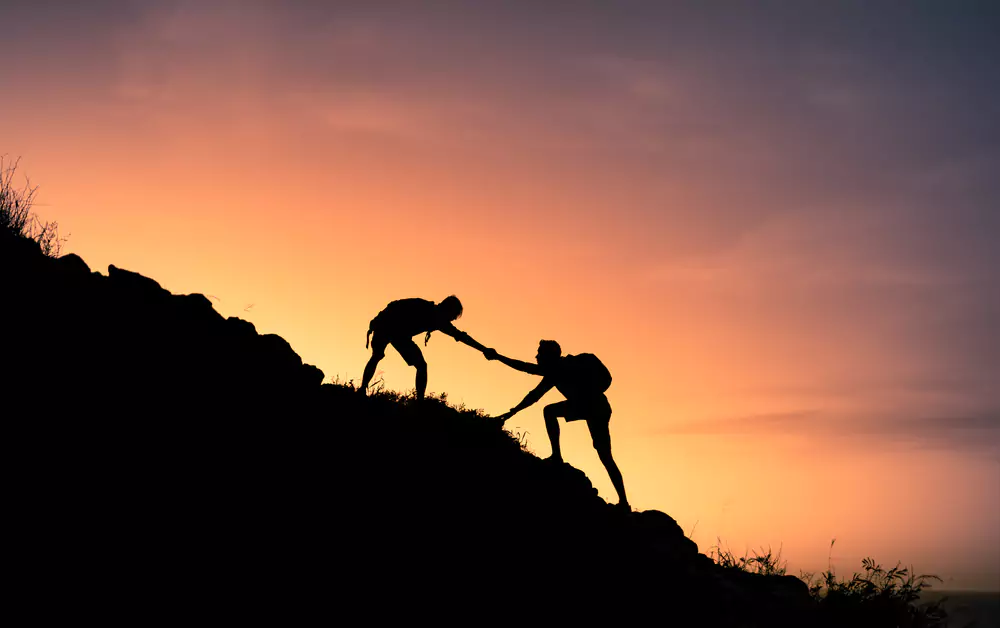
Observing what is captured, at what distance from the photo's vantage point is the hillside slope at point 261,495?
9742 mm

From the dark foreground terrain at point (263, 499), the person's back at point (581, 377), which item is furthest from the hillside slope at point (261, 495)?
the person's back at point (581, 377)

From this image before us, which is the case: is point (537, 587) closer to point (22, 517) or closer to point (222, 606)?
point (222, 606)

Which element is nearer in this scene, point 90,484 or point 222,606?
point 222,606

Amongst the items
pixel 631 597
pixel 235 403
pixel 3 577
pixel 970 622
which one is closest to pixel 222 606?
pixel 3 577

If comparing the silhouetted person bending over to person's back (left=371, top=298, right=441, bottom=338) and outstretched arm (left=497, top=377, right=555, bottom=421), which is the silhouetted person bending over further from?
outstretched arm (left=497, top=377, right=555, bottom=421)

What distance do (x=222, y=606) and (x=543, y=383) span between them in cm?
701

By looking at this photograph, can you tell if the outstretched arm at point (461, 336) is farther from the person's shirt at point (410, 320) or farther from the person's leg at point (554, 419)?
the person's leg at point (554, 419)

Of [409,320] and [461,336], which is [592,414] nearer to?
[461,336]

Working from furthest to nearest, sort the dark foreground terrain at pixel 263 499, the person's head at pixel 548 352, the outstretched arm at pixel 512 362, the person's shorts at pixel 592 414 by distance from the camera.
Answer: the outstretched arm at pixel 512 362 → the person's head at pixel 548 352 → the person's shorts at pixel 592 414 → the dark foreground terrain at pixel 263 499

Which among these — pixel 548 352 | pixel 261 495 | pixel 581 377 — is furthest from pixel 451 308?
pixel 261 495

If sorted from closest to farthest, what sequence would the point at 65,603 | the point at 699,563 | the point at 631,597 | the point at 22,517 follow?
the point at 65,603, the point at 22,517, the point at 631,597, the point at 699,563

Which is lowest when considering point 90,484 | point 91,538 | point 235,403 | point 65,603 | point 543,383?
point 65,603

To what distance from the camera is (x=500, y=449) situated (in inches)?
589

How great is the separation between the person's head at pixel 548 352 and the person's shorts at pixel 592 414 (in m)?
0.86
